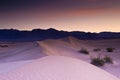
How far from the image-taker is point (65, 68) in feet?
37.3

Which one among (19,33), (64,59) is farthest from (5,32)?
(64,59)

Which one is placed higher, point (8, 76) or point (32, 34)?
point (8, 76)

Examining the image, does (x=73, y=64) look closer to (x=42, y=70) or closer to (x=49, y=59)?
(x=49, y=59)

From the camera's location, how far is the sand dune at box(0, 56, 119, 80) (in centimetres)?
982

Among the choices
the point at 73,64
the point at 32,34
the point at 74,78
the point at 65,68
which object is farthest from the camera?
the point at 32,34

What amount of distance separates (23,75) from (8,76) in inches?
17.0

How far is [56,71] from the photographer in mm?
10742

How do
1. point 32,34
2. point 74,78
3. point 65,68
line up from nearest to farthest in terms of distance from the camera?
point 74,78 < point 65,68 < point 32,34

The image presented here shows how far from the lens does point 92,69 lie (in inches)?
493

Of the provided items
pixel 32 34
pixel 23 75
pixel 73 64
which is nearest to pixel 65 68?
pixel 73 64

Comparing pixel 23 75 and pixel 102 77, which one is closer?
pixel 23 75

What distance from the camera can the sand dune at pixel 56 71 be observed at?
387 inches

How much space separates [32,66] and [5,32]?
80.8 meters

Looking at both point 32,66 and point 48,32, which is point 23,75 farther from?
point 48,32
